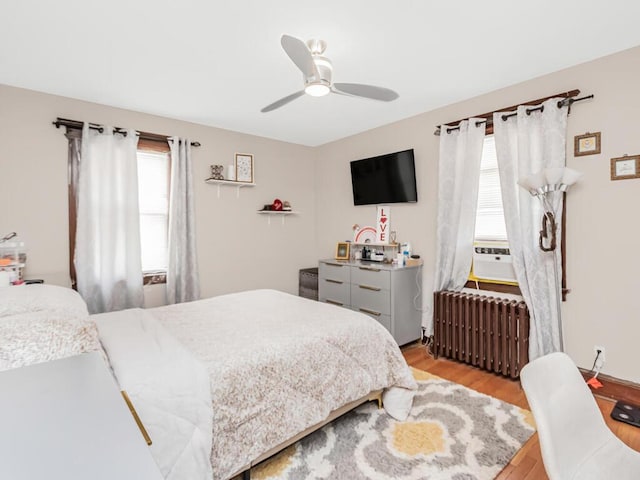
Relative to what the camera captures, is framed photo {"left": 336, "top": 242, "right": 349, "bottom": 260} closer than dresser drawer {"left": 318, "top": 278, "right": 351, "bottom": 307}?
No

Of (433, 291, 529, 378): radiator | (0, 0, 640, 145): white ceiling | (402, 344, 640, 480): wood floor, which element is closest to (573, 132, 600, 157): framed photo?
(0, 0, 640, 145): white ceiling

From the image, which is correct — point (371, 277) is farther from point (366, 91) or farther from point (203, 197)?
point (203, 197)

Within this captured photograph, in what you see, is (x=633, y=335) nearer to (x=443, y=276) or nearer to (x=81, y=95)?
(x=443, y=276)

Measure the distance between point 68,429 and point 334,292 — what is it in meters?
3.60

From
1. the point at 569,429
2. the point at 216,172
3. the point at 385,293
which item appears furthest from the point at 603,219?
the point at 216,172

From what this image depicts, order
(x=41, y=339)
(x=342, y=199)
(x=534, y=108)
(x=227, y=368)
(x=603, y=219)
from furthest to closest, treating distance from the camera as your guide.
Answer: (x=342, y=199) → (x=534, y=108) → (x=603, y=219) → (x=227, y=368) → (x=41, y=339)

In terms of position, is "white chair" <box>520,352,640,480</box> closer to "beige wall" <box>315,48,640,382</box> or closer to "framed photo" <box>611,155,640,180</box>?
"beige wall" <box>315,48,640,382</box>

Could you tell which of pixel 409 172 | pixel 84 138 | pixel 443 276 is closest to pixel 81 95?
pixel 84 138

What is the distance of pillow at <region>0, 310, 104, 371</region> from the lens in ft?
3.35

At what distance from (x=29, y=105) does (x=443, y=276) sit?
413 centimetres

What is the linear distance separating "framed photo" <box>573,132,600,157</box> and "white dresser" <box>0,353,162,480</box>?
129 inches

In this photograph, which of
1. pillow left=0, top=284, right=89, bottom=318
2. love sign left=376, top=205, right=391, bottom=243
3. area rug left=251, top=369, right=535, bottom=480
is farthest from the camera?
love sign left=376, top=205, right=391, bottom=243

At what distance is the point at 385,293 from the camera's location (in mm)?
3463

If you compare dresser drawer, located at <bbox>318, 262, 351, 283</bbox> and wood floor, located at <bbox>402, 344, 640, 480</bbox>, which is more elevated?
dresser drawer, located at <bbox>318, 262, 351, 283</bbox>
